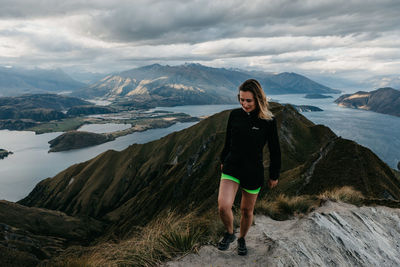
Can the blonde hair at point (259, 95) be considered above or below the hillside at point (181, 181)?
above

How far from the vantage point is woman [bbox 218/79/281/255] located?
598cm

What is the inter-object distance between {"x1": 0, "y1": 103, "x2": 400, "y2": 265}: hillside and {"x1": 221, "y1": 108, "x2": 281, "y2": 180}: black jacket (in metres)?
2.60

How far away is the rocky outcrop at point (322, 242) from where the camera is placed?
5867 mm

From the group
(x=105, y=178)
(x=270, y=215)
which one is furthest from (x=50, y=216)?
(x=270, y=215)

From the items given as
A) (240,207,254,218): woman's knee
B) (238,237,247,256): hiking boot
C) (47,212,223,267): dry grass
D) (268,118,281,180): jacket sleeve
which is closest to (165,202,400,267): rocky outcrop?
(238,237,247,256): hiking boot

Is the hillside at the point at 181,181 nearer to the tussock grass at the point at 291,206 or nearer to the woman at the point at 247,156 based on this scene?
the tussock grass at the point at 291,206

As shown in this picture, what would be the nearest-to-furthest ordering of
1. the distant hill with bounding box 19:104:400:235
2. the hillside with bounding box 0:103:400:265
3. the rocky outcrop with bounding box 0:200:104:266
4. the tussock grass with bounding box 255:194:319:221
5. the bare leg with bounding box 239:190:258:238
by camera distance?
the bare leg with bounding box 239:190:258:238
the hillside with bounding box 0:103:400:265
the tussock grass with bounding box 255:194:319:221
the distant hill with bounding box 19:104:400:235
the rocky outcrop with bounding box 0:200:104:266

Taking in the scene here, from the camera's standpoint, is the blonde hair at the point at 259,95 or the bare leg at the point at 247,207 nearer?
the blonde hair at the point at 259,95

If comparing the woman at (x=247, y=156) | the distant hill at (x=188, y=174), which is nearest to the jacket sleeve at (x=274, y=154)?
the woman at (x=247, y=156)

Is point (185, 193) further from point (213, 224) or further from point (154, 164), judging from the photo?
point (154, 164)

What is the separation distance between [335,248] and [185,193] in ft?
219

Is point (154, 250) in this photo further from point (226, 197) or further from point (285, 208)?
point (285, 208)

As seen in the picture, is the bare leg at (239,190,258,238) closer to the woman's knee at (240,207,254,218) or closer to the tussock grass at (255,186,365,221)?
the woman's knee at (240,207,254,218)

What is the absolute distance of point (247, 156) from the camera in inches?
243
